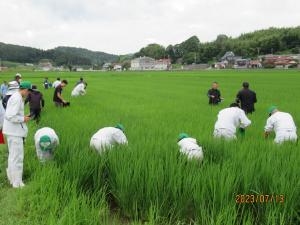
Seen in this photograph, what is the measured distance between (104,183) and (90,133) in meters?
A: 2.95

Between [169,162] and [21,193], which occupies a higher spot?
[169,162]

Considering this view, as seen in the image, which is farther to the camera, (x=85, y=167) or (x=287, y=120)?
(x=287, y=120)

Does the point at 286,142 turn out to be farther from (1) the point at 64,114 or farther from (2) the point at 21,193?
(1) the point at 64,114

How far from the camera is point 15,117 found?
4.70 meters

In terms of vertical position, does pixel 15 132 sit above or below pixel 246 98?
above

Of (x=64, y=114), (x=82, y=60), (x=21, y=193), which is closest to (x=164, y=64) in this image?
(x=82, y=60)

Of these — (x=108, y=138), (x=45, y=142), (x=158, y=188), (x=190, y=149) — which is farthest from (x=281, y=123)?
(x=45, y=142)

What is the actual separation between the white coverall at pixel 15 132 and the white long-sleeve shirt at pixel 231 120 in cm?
369

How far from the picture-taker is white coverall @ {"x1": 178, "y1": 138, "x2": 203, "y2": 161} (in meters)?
4.59

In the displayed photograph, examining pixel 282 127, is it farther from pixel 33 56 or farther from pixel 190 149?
pixel 33 56

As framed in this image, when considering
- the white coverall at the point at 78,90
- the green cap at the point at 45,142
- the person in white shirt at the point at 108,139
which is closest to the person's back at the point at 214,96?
the white coverall at the point at 78,90

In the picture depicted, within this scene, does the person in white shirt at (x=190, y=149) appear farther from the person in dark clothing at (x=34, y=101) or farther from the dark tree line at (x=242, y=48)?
the dark tree line at (x=242, y=48)

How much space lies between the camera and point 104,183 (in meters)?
4.43

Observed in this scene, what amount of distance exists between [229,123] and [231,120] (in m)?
0.09
